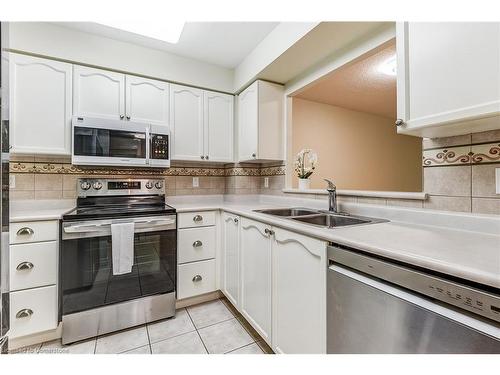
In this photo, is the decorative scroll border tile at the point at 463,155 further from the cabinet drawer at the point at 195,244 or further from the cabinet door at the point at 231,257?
the cabinet drawer at the point at 195,244

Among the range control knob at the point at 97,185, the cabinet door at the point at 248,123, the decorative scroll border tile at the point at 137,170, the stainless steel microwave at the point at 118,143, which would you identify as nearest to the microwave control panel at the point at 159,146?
the stainless steel microwave at the point at 118,143

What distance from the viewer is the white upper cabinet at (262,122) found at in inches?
88.4

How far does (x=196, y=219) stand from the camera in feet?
→ 6.63

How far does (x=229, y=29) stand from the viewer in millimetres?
1887

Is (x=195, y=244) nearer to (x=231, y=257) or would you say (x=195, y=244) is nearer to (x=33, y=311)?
(x=231, y=257)

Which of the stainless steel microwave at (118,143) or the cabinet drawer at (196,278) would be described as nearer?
the stainless steel microwave at (118,143)

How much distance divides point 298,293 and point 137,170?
76.8 inches

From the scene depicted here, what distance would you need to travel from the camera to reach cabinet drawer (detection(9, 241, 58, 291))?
146cm

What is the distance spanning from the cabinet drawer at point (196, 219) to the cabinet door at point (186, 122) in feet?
2.08

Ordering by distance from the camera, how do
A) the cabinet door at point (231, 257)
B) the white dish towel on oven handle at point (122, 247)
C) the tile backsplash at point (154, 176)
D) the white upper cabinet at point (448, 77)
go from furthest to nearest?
the tile backsplash at point (154, 176), the cabinet door at point (231, 257), the white dish towel on oven handle at point (122, 247), the white upper cabinet at point (448, 77)
